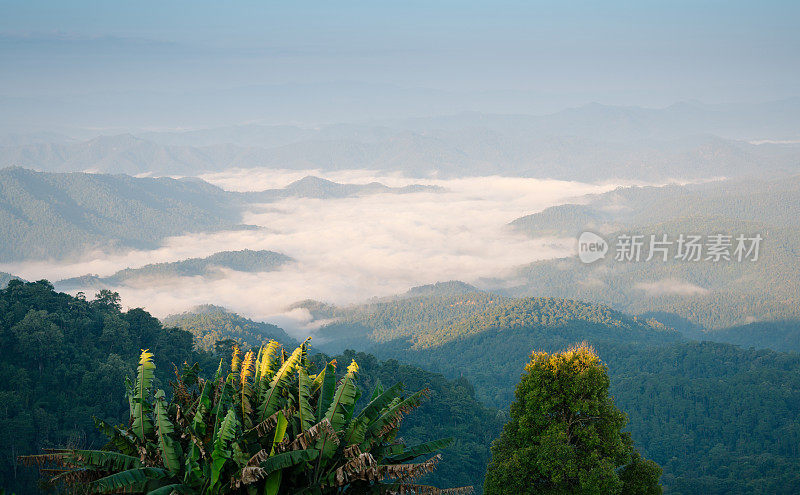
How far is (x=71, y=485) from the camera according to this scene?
33.3 feet

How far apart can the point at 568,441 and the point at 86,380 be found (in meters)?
37.8

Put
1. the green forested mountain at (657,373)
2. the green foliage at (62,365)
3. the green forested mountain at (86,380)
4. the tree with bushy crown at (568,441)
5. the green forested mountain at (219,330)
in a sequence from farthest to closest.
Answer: the green forested mountain at (219,330)
the green forested mountain at (657,373)
the green forested mountain at (86,380)
the green foliage at (62,365)
the tree with bushy crown at (568,441)

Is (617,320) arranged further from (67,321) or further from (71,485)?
(71,485)

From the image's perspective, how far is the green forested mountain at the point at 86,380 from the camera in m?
37.1

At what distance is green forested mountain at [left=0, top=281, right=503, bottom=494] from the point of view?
37094 mm

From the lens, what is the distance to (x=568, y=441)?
632 inches

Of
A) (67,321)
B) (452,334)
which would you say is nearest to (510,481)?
(67,321)

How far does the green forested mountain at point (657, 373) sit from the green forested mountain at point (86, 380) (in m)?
18.9

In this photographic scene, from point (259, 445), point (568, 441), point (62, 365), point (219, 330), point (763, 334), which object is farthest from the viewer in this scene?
point (763, 334)

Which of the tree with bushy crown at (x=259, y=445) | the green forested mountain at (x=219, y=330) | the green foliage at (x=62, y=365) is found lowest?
the green forested mountain at (x=219, y=330)

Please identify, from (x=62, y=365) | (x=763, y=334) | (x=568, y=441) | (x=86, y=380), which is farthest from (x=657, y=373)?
(x=763, y=334)

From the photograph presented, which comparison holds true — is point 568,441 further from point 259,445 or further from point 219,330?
point 219,330

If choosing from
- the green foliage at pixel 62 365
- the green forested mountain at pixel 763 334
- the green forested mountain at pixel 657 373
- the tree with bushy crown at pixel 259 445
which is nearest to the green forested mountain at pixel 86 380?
the green foliage at pixel 62 365

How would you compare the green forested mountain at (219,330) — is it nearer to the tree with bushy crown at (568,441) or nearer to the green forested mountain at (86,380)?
the green forested mountain at (86,380)
